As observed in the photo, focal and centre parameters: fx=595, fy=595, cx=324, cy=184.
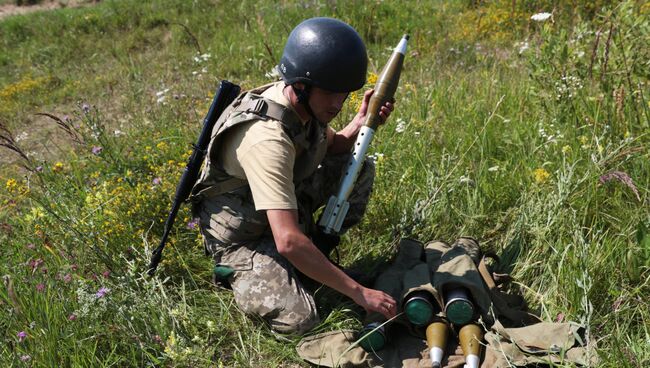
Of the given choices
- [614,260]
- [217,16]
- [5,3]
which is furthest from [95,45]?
[614,260]

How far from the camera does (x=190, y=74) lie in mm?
7074

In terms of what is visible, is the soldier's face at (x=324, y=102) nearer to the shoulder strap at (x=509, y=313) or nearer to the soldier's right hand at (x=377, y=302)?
the soldier's right hand at (x=377, y=302)

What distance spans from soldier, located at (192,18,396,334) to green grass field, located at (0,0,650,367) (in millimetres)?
214

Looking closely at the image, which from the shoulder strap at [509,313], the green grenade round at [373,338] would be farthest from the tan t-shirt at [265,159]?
the shoulder strap at [509,313]

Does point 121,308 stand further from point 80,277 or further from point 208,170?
point 208,170

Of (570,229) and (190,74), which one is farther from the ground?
(570,229)

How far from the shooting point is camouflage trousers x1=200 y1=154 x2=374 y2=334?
3072 mm

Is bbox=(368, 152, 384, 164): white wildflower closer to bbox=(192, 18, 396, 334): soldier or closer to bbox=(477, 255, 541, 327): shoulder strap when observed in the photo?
bbox=(192, 18, 396, 334): soldier

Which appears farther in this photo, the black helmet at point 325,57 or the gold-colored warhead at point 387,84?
the gold-colored warhead at point 387,84

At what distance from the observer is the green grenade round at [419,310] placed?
292 centimetres

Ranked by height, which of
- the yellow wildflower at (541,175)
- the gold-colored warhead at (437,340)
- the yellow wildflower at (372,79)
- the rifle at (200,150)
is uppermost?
the rifle at (200,150)

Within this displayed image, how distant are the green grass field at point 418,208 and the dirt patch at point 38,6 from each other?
6.49 meters

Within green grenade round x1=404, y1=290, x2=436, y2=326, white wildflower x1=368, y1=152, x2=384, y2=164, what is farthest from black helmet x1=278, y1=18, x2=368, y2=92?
green grenade round x1=404, y1=290, x2=436, y2=326

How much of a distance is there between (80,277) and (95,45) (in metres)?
6.86
